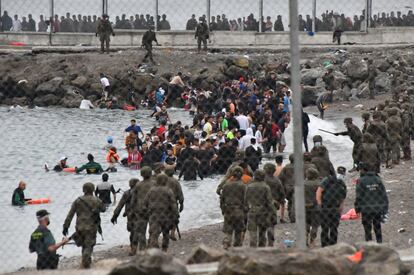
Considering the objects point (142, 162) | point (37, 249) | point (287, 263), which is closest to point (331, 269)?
point (287, 263)

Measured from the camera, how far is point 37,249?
13859 mm

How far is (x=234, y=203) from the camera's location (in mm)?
15531

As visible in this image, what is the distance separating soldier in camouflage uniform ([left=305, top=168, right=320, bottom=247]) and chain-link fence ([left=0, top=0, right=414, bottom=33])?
14027mm

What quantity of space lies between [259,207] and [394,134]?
810 cm

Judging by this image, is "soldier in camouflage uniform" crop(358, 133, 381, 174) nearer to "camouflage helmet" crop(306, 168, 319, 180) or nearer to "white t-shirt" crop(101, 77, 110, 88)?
"camouflage helmet" crop(306, 168, 319, 180)

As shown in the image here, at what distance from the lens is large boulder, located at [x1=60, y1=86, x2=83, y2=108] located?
45.8 m

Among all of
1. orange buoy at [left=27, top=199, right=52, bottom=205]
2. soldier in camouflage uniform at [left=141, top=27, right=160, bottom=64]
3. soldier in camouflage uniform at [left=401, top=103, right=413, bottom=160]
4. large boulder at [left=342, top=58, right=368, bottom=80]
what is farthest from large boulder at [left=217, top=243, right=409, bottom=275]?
large boulder at [left=342, top=58, right=368, bottom=80]

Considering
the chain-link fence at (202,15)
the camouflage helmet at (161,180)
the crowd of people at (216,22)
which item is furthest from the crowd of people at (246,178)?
the crowd of people at (216,22)

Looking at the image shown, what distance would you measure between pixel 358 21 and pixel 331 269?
3660cm

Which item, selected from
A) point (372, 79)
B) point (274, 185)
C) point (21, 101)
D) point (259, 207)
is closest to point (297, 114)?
point (259, 207)

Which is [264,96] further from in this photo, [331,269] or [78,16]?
[331,269]

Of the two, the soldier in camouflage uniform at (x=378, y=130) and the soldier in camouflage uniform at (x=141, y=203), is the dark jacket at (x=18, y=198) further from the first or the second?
the soldier in camouflage uniform at (x=378, y=130)

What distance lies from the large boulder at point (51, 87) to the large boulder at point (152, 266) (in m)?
37.8

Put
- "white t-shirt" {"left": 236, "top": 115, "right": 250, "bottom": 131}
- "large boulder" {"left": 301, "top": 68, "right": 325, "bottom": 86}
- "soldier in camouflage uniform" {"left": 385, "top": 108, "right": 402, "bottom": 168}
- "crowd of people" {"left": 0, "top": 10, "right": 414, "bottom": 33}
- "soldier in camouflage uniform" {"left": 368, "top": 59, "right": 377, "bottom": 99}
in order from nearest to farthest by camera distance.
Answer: "soldier in camouflage uniform" {"left": 385, "top": 108, "right": 402, "bottom": 168}, "white t-shirt" {"left": 236, "top": 115, "right": 250, "bottom": 131}, "crowd of people" {"left": 0, "top": 10, "right": 414, "bottom": 33}, "soldier in camouflage uniform" {"left": 368, "top": 59, "right": 377, "bottom": 99}, "large boulder" {"left": 301, "top": 68, "right": 325, "bottom": 86}
